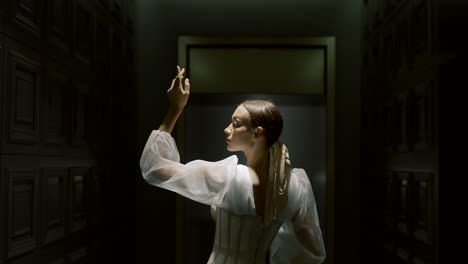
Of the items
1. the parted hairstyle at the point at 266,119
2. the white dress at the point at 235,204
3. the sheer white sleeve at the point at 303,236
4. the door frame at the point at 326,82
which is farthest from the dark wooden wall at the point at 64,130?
the sheer white sleeve at the point at 303,236

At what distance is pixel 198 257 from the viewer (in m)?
3.77

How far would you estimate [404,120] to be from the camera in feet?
9.22

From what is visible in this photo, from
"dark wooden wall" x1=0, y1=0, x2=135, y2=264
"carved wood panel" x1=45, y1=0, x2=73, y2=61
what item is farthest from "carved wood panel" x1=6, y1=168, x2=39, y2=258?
"carved wood panel" x1=45, y1=0, x2=73, y2=61

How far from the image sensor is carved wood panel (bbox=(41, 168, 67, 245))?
7.53 feet

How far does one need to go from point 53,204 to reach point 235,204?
786 millimetres

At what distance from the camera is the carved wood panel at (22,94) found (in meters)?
1.98

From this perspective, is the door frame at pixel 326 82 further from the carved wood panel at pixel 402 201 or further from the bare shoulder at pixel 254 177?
the bare shoulder at pixel 254 177

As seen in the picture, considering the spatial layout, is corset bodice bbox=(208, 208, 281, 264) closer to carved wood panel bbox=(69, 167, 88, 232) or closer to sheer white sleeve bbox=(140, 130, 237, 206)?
sheer white sleeve bbox=(140, 130, 237, 206)

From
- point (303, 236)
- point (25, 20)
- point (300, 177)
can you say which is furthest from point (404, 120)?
point (25, 20)

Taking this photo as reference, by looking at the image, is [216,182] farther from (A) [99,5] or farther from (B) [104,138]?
(A) [99,5]

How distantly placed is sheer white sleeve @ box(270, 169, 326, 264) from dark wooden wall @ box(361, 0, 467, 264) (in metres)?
0.49

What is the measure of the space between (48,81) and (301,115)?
1925mm

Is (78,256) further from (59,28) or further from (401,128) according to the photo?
(401,128)

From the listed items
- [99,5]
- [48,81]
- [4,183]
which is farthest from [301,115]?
[4,183]
